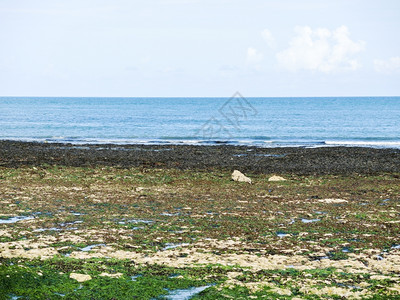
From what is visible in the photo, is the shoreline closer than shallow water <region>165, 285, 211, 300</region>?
No

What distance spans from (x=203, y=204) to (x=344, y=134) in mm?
46569

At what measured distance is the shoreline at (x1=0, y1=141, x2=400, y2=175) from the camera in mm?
26844

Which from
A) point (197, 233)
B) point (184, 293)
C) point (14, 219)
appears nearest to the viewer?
point (184, 293)

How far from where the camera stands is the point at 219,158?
31.5 m

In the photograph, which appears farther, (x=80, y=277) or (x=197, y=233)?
(x=197, y=233)

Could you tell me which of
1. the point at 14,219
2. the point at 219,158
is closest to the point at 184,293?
the point at 14,219

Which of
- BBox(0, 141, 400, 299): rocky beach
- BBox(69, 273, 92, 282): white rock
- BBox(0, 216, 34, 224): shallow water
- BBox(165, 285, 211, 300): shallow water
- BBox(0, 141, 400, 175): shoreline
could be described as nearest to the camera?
BBox(165, 285, 211, 300): shallow water

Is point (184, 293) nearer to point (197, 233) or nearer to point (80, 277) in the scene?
point (80, 277)

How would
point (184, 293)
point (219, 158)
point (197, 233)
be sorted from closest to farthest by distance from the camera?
point (184, 293) < point (197, 233) < point (219, 158)

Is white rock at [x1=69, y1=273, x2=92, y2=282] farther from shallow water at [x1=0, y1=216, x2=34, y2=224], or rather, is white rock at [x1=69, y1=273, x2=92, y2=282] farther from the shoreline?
the shoreline

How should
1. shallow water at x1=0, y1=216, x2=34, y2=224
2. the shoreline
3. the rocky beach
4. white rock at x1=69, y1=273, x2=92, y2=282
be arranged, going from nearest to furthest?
the rocky beach
white rock at x1=69, y1=273, x2=92, y2=282
shallow water at x1=0, y1=216, x2=34, y2=224
the shoreline

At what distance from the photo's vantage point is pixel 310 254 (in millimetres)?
10766

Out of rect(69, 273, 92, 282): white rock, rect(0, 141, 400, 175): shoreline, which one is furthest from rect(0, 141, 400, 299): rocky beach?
rect(0, 141, 400, 175): shoreline

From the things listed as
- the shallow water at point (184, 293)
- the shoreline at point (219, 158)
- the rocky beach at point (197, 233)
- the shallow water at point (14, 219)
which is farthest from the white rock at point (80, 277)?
the shoreline at point (219, 158)
